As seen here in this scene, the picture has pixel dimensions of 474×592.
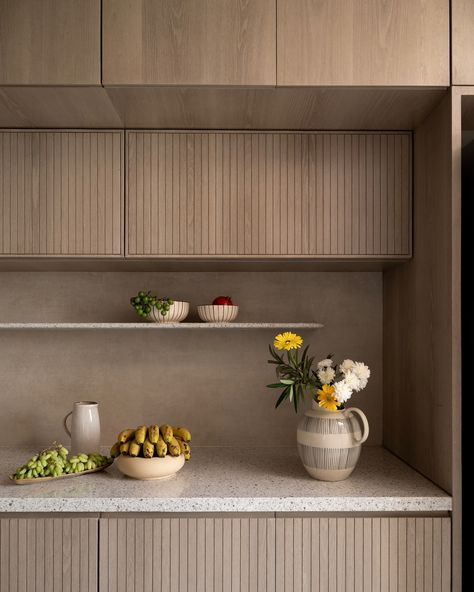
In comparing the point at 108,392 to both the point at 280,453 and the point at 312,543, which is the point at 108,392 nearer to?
the point at 280,453

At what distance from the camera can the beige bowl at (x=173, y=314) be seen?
2217 mm

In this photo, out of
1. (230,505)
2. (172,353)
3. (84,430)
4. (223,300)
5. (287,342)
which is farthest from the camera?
(172,353)

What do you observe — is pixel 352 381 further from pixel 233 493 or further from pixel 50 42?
pixel 50 42

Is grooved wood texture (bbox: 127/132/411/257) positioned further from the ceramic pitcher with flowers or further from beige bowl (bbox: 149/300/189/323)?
the ceramic pitcher with flowers

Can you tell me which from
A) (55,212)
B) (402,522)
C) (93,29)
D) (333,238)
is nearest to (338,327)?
(333,238)

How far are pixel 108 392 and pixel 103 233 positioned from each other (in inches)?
28.7

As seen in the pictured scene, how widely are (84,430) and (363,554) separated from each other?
3.53 ft

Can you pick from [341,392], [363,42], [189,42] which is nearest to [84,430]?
[341,392]

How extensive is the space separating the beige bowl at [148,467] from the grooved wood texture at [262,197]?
708 mm

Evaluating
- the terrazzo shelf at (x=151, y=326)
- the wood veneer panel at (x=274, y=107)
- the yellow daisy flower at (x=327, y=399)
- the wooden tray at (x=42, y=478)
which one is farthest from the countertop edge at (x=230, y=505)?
the wood veneer panel at (x=274, y=107)

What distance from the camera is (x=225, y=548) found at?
173cm

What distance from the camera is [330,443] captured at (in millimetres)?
1857

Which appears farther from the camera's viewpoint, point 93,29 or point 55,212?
point 55,212

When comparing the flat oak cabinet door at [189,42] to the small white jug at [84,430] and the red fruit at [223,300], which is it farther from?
the small white jug at [84,430]
